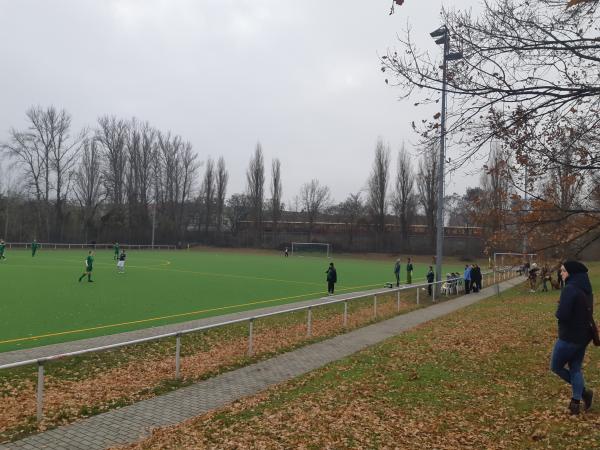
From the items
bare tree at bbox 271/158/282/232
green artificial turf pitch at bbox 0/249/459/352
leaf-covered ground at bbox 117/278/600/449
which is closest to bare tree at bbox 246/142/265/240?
bare tree at bbox 271/158/282/232

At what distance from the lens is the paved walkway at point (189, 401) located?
5.78 meters

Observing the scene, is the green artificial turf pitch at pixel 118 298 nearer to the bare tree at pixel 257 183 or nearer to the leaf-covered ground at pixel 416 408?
the leaf-covered ground at pixel 416 408

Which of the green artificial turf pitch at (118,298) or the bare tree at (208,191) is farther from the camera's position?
the bare tree at (208,191)

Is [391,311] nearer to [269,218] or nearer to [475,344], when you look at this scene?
[475,344]

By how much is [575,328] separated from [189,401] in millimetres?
5228

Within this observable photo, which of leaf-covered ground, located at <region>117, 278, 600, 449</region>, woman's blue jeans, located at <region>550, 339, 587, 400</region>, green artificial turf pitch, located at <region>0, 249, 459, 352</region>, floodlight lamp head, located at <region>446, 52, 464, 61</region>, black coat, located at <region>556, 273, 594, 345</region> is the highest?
floodlight lamp head, located at <region>446, 52, 464, 61</region>

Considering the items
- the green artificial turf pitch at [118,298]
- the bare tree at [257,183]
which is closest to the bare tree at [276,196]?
the bare tree at [257,183]

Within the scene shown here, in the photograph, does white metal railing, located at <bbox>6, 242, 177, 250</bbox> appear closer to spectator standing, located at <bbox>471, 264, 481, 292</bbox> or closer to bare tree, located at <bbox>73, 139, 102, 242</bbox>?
bare tree, located at <bbox>73, 139, 102, 242</bbox>

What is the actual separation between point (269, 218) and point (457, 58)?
80381mm

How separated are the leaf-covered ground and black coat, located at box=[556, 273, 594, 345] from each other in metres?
0.90

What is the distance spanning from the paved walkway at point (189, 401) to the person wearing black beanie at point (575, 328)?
14.5 feet

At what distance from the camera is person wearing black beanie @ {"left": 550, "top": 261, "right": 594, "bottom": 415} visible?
5.60 metres

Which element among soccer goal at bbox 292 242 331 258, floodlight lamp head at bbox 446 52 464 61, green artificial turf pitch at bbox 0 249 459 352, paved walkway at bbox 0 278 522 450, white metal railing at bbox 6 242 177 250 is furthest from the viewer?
soccer goal at bbox 292 242 331 258

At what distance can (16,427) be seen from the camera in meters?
6.12
